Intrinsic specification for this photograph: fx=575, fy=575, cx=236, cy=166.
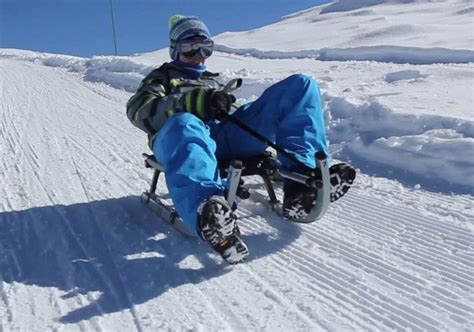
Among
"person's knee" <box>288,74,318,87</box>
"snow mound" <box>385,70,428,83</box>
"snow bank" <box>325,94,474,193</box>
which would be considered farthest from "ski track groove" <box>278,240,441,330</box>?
"snow mound" <box>385,70,428,83</box>

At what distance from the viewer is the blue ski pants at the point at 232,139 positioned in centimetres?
247

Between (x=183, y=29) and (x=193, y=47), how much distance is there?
4.8 inches

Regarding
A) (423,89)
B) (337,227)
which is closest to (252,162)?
(337,227)

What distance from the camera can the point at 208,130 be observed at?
2832 mm

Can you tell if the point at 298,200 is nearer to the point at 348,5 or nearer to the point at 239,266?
the point at 239,266

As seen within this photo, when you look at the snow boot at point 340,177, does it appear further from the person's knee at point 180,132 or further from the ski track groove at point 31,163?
the ski track groove at point 31,163

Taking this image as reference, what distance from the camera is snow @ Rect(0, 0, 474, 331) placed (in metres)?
2.11

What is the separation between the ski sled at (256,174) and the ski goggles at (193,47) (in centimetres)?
66

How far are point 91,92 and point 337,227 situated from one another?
801 centimetres

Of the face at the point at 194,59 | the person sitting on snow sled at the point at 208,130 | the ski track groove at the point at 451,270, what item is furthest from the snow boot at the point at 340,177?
the face at the point at 194,59

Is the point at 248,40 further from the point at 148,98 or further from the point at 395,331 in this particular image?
the point at 395,331

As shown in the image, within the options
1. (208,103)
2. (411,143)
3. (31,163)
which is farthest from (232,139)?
(31,163)

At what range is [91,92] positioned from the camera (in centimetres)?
1017

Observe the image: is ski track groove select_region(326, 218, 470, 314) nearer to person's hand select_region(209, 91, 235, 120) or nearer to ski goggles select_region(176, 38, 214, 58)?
person's hand select_region(209, 91, 235, 120)
